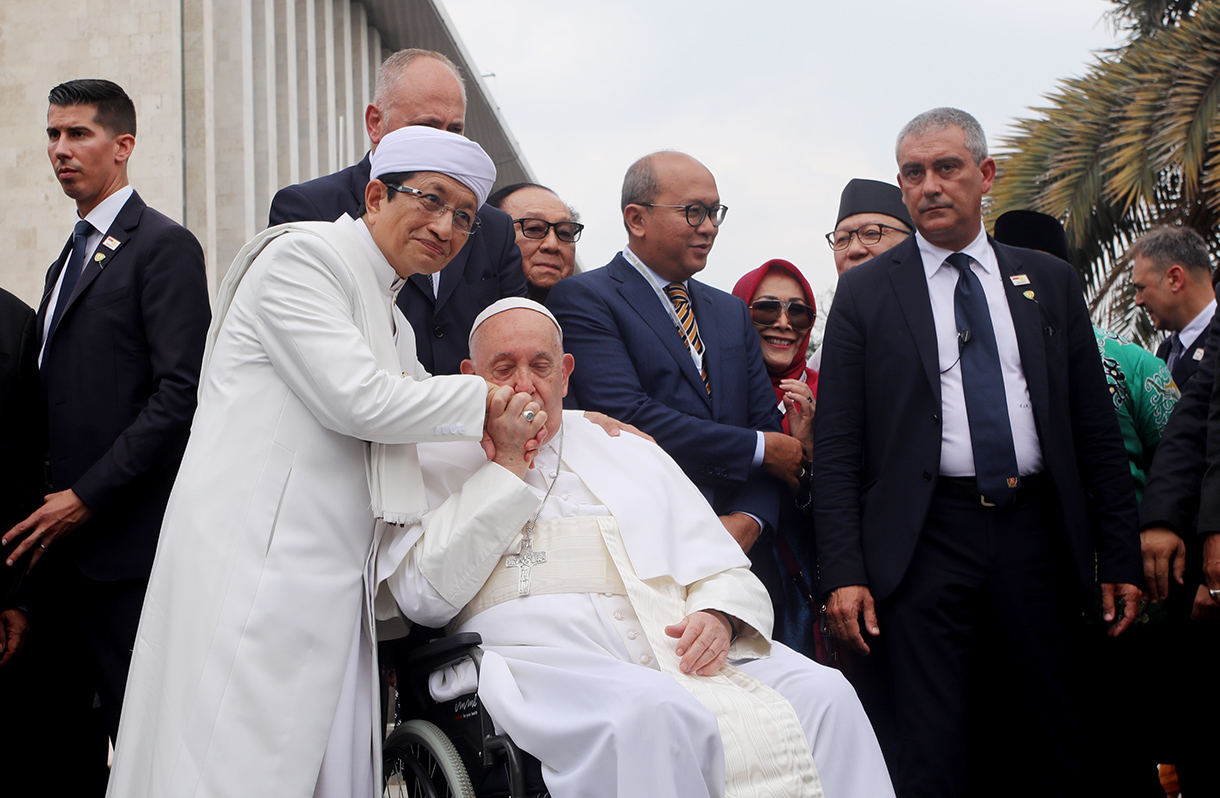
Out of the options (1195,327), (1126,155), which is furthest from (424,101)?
(1126,155)

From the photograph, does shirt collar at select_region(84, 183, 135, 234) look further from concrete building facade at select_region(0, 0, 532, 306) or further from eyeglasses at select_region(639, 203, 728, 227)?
concrete building facade at select_region(0, 0, 532, 306)

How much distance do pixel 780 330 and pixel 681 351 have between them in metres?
0.88

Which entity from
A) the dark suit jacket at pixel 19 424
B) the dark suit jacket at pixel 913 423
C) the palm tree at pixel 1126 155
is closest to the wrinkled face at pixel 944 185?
the dark suit jacket at pixel 913 423

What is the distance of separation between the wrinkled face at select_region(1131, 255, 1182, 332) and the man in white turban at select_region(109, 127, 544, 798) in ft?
13.6

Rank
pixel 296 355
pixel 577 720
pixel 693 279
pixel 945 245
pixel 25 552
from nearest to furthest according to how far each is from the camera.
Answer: pixel 577 720
pixel 296 355
pixel 25 552
pixel 945 245
pixel 693 279

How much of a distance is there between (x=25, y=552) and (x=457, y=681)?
1.61 m

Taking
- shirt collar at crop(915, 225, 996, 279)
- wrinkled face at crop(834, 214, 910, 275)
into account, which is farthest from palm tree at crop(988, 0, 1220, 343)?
shirt collar at crop(915, 225, 996, 279)

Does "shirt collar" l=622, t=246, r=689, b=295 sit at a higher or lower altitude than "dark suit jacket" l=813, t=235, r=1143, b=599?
higher

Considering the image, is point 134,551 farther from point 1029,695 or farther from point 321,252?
point 1029,695

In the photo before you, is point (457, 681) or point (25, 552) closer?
point (457, 681)

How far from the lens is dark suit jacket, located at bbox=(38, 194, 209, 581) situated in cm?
355

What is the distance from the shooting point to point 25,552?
3.53 meters

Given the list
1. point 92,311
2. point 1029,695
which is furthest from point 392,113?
point 1029,695

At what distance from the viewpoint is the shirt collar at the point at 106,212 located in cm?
388
